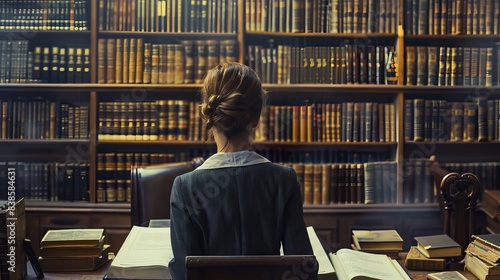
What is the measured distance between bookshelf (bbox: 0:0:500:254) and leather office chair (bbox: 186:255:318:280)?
241 cm

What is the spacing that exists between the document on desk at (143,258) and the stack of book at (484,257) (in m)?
0.92

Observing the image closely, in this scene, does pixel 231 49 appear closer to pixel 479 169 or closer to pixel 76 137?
pixel 76 137

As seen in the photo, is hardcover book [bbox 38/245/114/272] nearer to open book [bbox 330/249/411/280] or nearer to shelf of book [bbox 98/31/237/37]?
open book [bbox 330/249/411/280]

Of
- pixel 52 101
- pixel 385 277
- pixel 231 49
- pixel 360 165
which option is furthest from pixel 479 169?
pixel 52 101

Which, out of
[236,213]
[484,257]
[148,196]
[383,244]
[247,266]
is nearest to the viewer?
[247,266]

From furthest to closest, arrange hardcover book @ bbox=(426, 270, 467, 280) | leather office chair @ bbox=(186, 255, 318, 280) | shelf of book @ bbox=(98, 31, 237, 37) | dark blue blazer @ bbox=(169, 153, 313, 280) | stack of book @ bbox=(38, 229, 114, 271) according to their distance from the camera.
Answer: shelf of book @ bbox=(98, 31, 237, 37) < stack of book @ bbox=(38, 229, 114, 271) < hardcover book @ bbox=(426, 270, 467, 280) < dark blue blazer @ bbox=(169, 153, 313, 280) < leather office chair @ bbox=(186, 255, 318, 280)

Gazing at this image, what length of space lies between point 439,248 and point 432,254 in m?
0.03

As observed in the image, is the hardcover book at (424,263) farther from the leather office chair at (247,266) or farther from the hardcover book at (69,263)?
the hardcover book at (69,263)

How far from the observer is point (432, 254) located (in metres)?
2.11

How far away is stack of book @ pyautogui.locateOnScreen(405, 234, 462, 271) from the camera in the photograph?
2096 millimetres

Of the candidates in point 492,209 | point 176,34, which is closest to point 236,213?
point 492,209

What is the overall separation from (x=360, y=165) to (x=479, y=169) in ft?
2.31

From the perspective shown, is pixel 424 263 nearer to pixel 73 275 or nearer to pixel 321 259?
pixel 321 259

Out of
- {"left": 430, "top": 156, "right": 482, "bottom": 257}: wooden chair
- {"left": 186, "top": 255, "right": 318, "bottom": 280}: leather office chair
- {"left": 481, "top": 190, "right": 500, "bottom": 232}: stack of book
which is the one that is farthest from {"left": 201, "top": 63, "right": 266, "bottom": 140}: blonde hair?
{"left": 481, "top": 190, "right": 500, "bottom": 232}: stack of book
